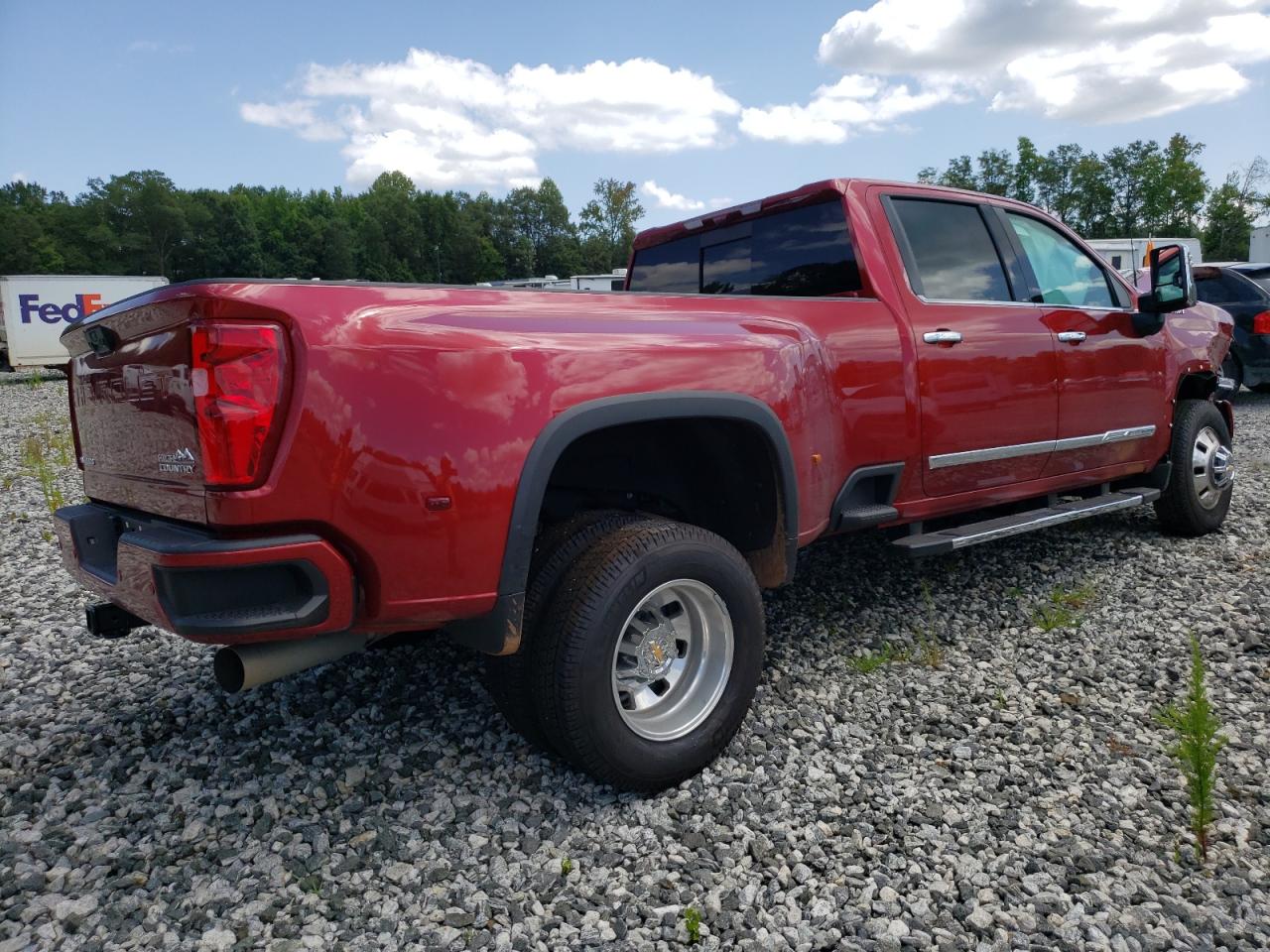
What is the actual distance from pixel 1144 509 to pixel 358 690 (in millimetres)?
5288

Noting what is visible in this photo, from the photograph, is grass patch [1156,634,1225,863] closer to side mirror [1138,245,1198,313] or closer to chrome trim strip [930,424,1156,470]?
chrome trim strip [930,424,1156,470]

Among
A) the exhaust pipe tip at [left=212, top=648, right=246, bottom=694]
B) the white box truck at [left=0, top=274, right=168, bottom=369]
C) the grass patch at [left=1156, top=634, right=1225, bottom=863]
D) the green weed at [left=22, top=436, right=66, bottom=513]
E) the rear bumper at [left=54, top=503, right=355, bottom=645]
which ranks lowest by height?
the grass patch at [left=1156, top=634, right=1225, bottom=863]

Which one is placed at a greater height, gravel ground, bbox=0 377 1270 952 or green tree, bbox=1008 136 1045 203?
green tree, bbox=1008 136 1045 203

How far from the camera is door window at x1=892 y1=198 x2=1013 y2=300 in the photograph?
374cm

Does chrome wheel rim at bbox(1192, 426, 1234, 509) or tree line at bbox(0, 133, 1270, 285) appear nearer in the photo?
chrome wheel rim at bbox(1192, 426, 1234, 509)

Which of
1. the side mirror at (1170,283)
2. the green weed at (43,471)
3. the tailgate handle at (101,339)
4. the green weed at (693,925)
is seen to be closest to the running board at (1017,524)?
the side mirror at (1170,283)

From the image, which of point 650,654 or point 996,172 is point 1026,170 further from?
point 650,654

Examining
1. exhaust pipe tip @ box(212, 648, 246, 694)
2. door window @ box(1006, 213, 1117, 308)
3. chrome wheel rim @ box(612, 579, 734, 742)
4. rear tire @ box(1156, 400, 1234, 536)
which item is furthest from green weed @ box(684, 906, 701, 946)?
rear tire @ box(1156, 400, 1234, 536)

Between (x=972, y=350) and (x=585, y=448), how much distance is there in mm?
1898

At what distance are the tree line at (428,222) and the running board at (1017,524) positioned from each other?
47926 millimetres

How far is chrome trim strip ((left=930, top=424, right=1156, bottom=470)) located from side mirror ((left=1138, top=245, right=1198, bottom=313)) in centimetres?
67

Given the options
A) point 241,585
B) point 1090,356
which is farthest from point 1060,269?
point 241,585

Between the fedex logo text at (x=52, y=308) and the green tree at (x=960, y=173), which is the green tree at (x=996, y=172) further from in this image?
the fedex logo text at (x=52, y=308)

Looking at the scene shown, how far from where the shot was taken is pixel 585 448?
9.12 ft
